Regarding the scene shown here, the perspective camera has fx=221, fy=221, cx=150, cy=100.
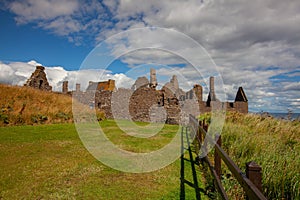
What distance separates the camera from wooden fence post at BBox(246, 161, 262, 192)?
6.57 ft

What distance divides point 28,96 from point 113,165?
1303 centimetres

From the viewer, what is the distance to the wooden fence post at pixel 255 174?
2002 mm

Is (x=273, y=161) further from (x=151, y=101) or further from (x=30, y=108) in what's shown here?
(x=151, y=101)

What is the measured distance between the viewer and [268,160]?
4.24 metres

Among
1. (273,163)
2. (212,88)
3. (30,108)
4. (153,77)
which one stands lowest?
(273,163)

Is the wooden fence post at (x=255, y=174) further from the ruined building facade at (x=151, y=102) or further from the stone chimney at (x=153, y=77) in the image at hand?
the stone chimney at (x=153, y=77)

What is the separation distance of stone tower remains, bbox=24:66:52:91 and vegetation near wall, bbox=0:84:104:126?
30.1 feet

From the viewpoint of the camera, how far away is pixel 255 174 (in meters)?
2.02

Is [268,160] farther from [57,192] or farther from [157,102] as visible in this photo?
[157,102]

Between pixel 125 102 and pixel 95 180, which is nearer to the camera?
pixel 95 180

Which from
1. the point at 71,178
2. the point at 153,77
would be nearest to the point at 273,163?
the point at 71,178

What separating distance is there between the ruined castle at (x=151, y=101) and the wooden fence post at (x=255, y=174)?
48.3 ft

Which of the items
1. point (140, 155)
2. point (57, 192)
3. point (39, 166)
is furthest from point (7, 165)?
point (140, 155)

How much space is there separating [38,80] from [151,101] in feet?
51.2
